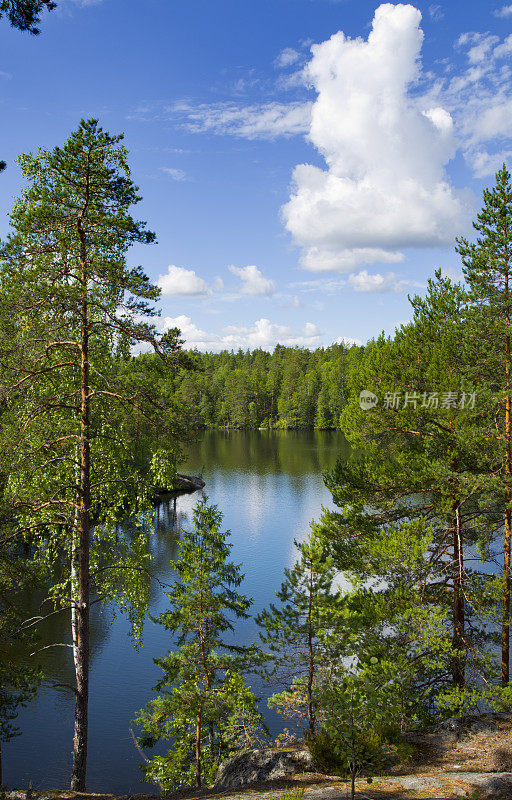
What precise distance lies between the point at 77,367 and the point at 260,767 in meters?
7.83

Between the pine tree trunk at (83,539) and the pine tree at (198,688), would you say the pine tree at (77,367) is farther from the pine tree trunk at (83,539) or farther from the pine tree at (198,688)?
the pine tree at (198,688)

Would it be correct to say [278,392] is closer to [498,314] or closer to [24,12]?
[498,314]

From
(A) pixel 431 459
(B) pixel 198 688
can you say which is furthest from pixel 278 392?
A: (B) pixel 198 688

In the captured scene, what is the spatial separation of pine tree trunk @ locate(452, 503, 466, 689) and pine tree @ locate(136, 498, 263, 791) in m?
4.59

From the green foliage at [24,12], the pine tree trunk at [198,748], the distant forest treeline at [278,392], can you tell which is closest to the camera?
the green foliage at [24,12]

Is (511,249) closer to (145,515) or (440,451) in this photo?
(440,451)

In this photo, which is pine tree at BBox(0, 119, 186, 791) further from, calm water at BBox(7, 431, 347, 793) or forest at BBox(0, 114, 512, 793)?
calm water at BBox(7, 431, 347, 793)

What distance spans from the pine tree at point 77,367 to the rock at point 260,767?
2459 millimetres

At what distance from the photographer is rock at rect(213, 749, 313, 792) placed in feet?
28.7

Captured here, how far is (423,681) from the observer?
12609 mm

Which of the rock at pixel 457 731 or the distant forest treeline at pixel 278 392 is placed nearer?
the rock at pixel 457 731

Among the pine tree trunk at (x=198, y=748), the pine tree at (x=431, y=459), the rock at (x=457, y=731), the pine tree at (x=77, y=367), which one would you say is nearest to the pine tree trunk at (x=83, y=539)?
the pine tree at (x=77, y=367)

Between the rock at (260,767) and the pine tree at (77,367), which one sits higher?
the pine tree at (77,367)

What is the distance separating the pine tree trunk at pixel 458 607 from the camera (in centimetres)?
1181
